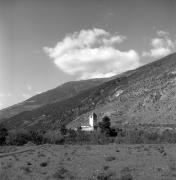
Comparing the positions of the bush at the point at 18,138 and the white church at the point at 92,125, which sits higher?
the white church at the point at 92,125

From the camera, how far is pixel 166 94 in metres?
128

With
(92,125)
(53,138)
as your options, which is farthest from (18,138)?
Answer: (92,125)

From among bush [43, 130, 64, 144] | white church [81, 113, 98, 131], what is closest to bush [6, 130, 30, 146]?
bush [43, 130, 64, 144]

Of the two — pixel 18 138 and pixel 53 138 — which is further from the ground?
pixel 18 138

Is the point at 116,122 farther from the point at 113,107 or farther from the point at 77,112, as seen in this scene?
the point at 77,112

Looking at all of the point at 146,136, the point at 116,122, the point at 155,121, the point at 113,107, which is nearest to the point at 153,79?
the point at 113,107

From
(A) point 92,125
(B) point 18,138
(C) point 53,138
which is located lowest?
(C) point 53,138

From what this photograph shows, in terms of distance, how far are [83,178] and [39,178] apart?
2.37 m

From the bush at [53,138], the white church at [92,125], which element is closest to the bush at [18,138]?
the bush at [53,138]

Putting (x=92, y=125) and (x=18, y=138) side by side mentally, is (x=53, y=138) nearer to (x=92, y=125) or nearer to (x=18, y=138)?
(x=18, y=138)

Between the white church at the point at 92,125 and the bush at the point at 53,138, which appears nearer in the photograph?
the bush at the point at 53,138

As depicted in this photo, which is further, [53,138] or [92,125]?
[92,125]

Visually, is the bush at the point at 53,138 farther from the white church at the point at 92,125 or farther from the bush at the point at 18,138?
the white church at the point at 92,125

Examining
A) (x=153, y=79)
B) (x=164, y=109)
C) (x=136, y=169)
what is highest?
(x=153, y=79)
